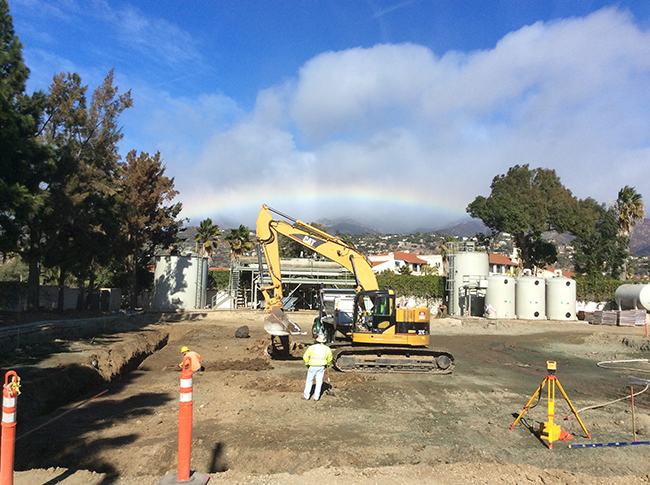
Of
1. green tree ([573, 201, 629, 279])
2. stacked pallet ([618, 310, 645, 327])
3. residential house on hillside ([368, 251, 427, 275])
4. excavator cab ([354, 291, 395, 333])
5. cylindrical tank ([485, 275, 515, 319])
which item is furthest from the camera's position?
residential house on hillside ([368, 251, 427, 275])

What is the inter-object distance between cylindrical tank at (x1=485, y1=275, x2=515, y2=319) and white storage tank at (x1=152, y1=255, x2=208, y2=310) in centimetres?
2647

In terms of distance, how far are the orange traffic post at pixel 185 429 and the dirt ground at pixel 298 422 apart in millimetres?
594

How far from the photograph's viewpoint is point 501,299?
38.2m

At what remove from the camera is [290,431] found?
29.1 feet

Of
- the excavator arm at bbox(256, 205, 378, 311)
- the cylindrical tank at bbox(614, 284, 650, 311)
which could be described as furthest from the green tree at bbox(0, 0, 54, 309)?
the cylindrical tank at bbox(614, 284, 650, 311)

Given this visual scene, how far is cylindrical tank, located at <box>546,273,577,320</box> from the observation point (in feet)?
124

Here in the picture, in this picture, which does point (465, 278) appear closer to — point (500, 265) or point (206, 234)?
point (206, 234)

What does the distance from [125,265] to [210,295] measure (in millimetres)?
8678

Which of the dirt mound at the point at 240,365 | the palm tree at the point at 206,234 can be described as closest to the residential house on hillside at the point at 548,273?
the palm tree at the point at 206,234

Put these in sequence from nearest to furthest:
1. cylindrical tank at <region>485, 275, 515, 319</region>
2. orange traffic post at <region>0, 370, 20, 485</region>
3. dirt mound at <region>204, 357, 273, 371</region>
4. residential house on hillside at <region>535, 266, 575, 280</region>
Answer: orange traffic post at <region>0, 370, 20, 485</region>
dirt mound at <region>204, 357, 273, 371</region>
cylindrical tank at <region>485, 275, 515, 319</region>
residential house on hillside at <region>535, 266, 575, 280</region>

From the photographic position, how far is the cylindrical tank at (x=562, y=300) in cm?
3772

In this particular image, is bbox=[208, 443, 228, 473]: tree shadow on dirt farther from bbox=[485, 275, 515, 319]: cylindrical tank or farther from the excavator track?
bbox=[485, 275, 515, 319]: cylindrical tank

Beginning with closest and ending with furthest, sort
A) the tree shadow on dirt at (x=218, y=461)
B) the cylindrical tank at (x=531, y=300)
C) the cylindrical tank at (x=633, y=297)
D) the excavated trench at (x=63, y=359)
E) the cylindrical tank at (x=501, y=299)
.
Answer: the tree shadow on dirt at (x=218, y=461) → the excavated trench at (x=63, y=359) → the cylindrical tank at (x=633, y=297) → the cylindrical tank at (x=531, y=300) → the cylindrical tank at (x=501, y=299)

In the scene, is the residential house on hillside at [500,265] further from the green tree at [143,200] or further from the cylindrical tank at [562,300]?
the green tree at [143,200]
